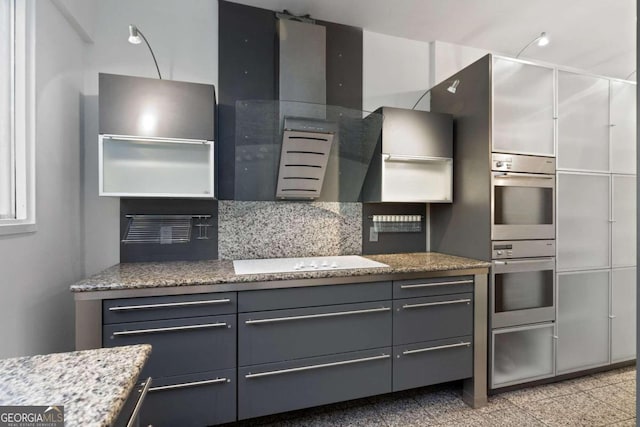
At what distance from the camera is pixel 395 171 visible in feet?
8.22

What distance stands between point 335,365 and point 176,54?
241 centimetres

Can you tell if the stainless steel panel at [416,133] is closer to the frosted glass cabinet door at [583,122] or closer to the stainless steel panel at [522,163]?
the stainless steel panel at [522,163]

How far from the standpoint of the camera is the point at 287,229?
2.49m

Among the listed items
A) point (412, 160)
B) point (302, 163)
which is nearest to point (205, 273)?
point (302, 163)

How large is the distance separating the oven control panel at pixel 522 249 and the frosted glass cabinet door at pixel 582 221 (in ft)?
0.38

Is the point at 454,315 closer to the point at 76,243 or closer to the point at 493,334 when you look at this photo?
the point at 493,334

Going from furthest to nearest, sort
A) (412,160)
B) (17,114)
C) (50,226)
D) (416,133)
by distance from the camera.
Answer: (412,160)
(416,133)
(50,226)
(17,114)

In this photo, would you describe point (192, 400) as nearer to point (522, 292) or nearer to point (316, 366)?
point (316, 366)

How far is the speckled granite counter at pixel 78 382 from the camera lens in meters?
0.58

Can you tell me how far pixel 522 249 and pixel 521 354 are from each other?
791 mm

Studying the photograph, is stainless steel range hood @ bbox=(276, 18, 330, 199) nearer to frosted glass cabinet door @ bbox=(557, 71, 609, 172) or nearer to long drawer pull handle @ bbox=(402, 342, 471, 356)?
long drawer pull handle @ bbox=(402, 342, 471, 356)

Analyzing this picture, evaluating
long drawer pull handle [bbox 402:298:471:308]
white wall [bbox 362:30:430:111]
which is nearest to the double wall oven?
long drawer pull handle [bbox 402:298:471:308]

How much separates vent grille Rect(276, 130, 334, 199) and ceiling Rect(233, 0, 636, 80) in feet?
3.54

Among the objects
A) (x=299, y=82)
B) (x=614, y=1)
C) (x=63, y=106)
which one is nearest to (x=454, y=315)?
(x=299, y=82)
